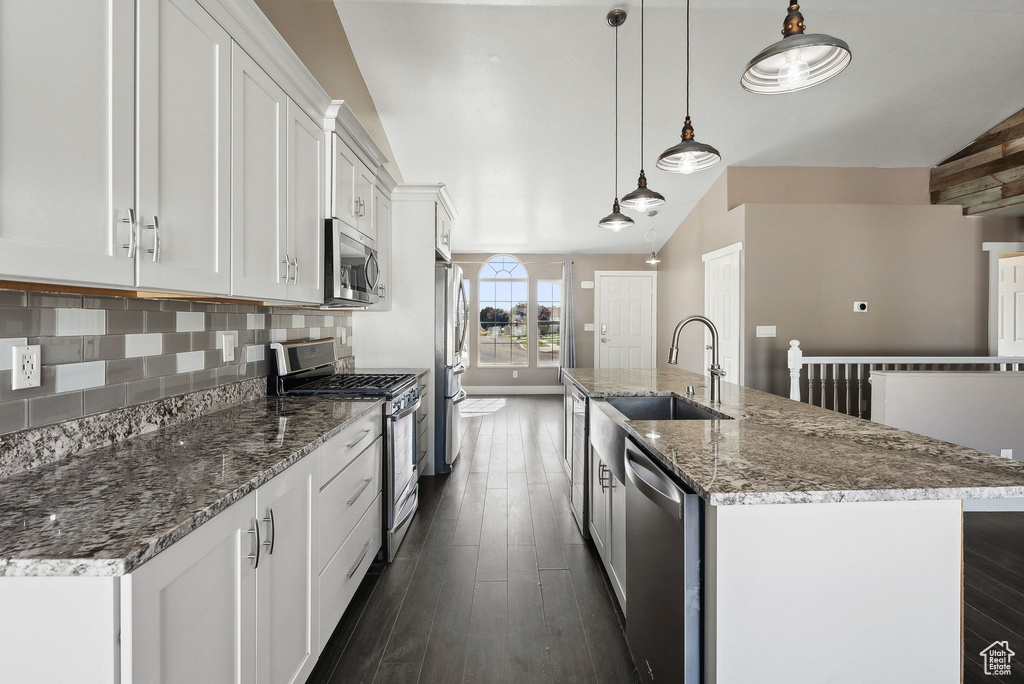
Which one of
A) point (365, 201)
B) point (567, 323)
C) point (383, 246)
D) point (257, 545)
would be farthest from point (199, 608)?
point (567, 323)

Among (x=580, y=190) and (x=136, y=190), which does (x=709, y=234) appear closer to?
(x=580, y=190)

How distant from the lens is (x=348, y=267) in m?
2.55

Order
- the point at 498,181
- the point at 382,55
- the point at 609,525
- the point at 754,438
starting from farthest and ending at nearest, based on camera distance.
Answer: the point at 498,181, the point at 382,55, the point at 609,525, the point at 754,438

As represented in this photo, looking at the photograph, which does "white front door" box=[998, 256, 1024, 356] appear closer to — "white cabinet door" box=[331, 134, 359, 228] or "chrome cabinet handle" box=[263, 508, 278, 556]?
"white cabinet door" box=[331, 134, 359, 228]

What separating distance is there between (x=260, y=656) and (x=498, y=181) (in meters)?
5.01

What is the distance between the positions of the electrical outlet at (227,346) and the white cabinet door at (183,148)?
61 cm

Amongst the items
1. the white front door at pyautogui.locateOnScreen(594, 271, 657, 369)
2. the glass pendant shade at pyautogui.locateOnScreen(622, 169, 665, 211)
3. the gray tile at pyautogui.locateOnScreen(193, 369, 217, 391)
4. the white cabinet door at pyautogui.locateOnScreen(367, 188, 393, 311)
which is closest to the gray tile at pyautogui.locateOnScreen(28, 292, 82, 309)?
the gray tile at pyautogui.locateOnScreen(193, 369, 217, 391)

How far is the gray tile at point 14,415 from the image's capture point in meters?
1.13

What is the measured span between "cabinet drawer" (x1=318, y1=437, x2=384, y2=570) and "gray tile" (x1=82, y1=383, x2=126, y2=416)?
659 millimetres

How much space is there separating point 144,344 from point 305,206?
881 mm

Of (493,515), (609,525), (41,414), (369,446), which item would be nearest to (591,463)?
(609,525)

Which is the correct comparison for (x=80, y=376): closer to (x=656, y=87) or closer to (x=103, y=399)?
(x=103, y=399)

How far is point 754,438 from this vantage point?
150 cm

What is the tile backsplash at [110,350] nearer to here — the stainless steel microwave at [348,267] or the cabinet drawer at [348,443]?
the stainless steel microwave at [348,267]
